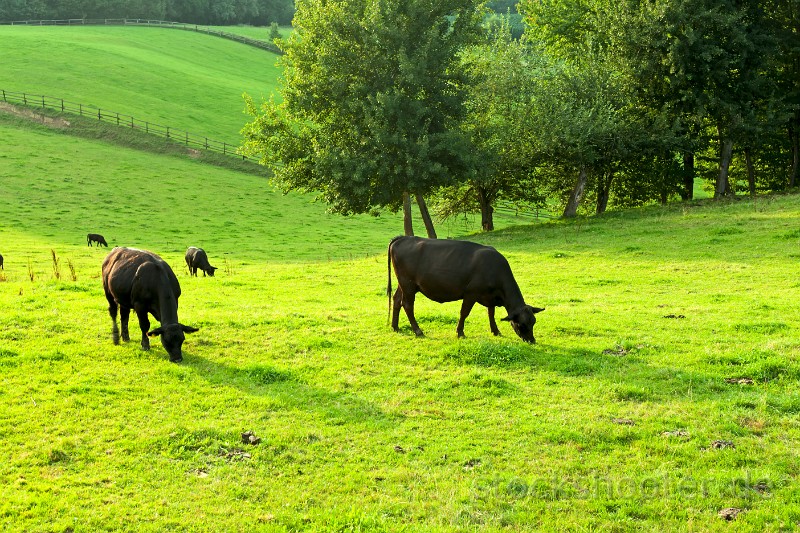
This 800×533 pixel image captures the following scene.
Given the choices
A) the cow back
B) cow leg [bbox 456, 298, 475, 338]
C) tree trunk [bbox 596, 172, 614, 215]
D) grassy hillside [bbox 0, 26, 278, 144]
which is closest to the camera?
the cow back

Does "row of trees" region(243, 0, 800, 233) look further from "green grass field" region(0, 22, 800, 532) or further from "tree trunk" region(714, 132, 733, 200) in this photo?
"green grass field" region(0, 22, 800, 532)

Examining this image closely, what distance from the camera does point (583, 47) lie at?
42812 mm

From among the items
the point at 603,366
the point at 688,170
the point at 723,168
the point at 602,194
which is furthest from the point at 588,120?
the point at 603,366

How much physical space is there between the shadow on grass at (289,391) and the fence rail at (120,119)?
2165 inches

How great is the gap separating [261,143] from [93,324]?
2084 centimetres

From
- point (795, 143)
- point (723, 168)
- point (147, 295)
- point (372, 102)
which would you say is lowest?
point (147, 295)

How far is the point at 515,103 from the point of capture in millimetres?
38812

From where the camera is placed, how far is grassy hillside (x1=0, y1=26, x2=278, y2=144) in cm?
7112

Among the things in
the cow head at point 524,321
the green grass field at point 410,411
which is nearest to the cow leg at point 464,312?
the green grass field at point 410,411

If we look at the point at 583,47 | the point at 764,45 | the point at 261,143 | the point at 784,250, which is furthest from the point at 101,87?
the point at 784,250

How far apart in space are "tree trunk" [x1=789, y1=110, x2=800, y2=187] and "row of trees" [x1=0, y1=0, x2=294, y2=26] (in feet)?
379

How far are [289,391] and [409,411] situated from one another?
87.9 inches

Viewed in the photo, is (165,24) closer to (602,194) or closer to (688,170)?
(602,194)

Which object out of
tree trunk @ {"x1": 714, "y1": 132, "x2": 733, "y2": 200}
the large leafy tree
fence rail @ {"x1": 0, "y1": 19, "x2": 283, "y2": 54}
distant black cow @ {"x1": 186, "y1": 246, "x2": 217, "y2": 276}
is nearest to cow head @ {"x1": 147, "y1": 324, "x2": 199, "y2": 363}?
distant black cow @ {"x1": 186, "y1": 246, "x2": 217, "y2": 276}
